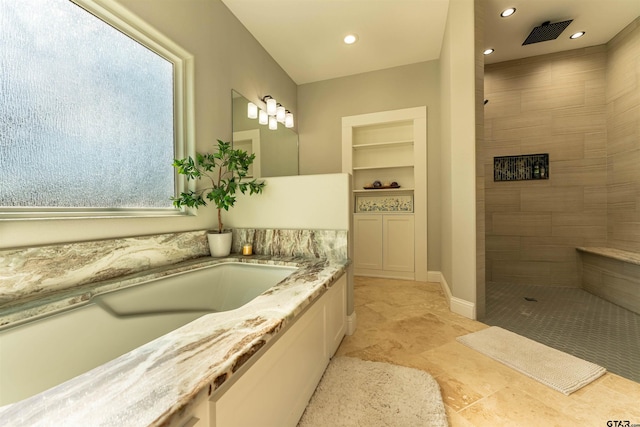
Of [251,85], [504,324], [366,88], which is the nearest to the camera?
[504,324]

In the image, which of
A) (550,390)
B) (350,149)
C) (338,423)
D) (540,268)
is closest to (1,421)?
(338,423)

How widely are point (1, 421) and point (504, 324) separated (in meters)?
2.48

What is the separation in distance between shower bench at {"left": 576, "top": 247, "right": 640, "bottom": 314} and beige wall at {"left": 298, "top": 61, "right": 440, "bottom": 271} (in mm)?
1444

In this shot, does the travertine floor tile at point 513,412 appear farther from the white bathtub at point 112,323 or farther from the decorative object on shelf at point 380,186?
the decorative object on shelf at point 380,186

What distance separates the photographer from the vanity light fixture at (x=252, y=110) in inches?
94.2

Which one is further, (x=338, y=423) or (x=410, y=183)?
(x=410, y=183)

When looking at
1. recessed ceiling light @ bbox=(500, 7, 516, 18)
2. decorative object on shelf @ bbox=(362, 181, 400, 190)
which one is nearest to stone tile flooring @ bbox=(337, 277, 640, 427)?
decorative object on shelf @ bbox=(362, 181, 400, 190)

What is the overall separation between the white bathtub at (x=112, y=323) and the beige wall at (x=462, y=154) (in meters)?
1.46

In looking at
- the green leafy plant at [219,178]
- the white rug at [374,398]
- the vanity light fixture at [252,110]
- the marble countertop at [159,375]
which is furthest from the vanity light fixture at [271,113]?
the white rug at [374,398]

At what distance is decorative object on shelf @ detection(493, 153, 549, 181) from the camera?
2.79 metres

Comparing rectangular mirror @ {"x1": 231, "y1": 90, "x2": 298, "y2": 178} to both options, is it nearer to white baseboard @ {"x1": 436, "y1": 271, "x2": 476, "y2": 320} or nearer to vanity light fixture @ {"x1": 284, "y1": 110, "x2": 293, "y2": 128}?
vanity light fixture @ {"x1": 284, "y1": 110, "x2": 293, "y2": 128}

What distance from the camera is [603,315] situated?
199cm

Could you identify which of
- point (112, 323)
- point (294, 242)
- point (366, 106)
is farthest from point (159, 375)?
point (366, 106)

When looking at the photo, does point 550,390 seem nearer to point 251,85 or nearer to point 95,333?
point 95,333
